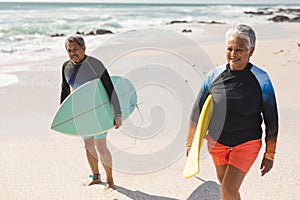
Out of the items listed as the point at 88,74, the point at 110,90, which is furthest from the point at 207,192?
the point at 88,74

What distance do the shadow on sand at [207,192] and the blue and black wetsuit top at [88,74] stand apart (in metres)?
1.01

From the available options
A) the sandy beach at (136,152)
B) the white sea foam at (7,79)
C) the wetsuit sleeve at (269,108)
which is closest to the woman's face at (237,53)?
the wetsuit sleeve at (269,108)

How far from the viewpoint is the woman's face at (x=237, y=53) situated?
6.91 feet

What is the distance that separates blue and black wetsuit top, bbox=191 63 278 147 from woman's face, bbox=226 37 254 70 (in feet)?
0.14

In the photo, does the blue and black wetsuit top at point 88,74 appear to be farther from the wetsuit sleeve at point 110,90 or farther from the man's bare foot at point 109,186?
the man's bare foot at point 109,186

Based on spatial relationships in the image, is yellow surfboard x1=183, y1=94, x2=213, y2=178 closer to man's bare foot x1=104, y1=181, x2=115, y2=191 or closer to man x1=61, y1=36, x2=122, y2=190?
man x1=61, y1=36, x2=122, y2=190

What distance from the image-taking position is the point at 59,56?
1091cm

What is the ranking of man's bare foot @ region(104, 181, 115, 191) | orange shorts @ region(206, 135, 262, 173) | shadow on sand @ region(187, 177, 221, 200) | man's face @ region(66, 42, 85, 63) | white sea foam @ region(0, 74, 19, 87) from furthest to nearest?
white sea foam @ region(0, 74, 19, 87), man's bare foot @ region(104, 181, 115, 191), shadow on sand @ region(187, 177, 221, 200), man's face @ region(66, 42, 85, 63), orange shorts @ region(206, 135, 262, 173)

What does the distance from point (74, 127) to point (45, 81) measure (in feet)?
15.3

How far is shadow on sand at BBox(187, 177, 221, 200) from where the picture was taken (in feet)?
10.1

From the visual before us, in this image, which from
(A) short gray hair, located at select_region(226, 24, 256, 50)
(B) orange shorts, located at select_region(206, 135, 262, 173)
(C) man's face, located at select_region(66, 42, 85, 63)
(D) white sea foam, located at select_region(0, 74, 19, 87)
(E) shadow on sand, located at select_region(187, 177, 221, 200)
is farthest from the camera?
(D) white sea foam, located at select_region(0, 74, 19, 87)

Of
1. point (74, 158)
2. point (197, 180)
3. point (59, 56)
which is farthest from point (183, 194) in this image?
point (59, 56)

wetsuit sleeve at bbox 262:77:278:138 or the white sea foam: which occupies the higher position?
wetsuit sleeve at bbox 262:77:278:138

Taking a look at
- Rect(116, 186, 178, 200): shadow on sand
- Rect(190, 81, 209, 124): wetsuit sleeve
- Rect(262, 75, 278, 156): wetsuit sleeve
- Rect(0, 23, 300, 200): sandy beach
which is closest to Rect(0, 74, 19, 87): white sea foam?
Rect(0, 23, 300, 200): sandy beach
